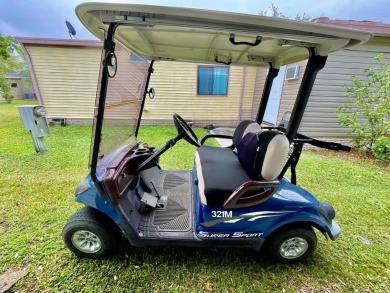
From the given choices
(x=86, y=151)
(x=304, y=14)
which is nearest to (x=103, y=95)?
(x=86, y=151)

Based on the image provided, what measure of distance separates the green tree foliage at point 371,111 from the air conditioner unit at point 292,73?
1.25m

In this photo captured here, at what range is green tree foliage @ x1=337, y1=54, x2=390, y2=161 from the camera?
14.0 ft

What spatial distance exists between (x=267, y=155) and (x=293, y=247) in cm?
90

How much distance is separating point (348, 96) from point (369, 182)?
264 cm

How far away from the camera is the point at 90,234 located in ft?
5.32

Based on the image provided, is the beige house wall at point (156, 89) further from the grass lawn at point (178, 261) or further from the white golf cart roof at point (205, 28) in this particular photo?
the white golf cart roof at point (205, 28)

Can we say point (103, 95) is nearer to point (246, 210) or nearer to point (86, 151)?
point (246, 210)

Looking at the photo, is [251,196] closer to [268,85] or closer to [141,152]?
[141,152]

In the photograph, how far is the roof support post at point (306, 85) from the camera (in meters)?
1.42

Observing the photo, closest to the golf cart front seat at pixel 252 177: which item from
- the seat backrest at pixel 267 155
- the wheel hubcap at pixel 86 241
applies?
the seat backrest at pixel 267 155

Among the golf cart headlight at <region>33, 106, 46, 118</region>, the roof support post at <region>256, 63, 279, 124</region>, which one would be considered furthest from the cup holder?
the golf cart headlight at <region>33, 106, 46, 118</region>

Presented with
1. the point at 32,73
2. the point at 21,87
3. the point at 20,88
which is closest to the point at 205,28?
the point at 32,73

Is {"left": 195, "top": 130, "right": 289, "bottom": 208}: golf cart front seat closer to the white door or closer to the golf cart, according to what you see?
the golf cart

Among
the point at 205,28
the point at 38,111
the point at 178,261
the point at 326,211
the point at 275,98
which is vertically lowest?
the point at 178,261
